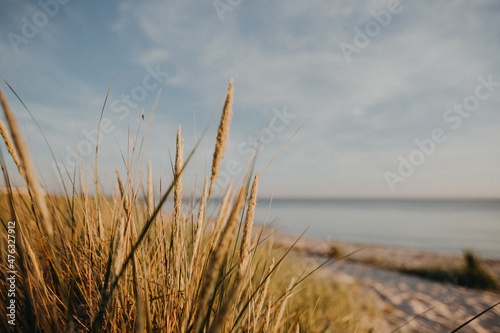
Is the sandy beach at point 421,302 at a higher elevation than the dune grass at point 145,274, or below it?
below

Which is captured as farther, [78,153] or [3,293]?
[78,153]

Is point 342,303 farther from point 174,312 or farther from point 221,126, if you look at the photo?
point 221,126

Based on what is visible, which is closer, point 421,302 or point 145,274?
point 145,274

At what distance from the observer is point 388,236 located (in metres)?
18.0

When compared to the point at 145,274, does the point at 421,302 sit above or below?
below

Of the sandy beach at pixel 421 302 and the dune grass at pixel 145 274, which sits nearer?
the dune grass at pixel 145 274

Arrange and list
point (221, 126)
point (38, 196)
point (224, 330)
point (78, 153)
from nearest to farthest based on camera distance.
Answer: point (38, 196) < point (221, 126) < point (224, 330) < point (78, 153)

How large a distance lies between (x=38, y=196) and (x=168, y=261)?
77 cm

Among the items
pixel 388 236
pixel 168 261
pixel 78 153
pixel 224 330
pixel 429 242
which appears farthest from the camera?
pixel 388 236

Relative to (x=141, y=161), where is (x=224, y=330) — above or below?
below

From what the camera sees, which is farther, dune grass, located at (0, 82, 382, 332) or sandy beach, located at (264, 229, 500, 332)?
sandy beach, located at (264, 229, 500, 332)

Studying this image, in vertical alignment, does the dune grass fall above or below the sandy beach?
above

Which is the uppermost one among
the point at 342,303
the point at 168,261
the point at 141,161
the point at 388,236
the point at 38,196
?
the point at 141,161

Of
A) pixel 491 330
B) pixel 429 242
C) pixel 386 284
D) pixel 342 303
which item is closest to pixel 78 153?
pixel 342 303
